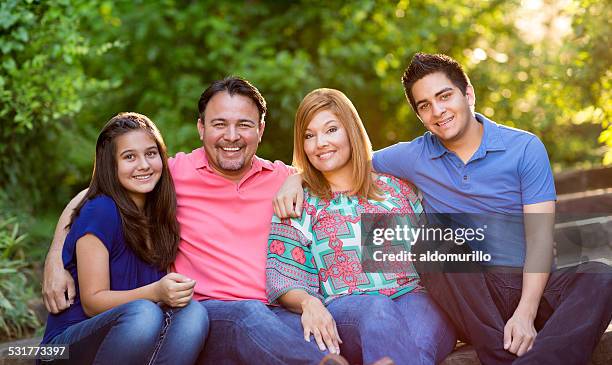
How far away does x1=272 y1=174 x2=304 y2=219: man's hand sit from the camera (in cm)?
311

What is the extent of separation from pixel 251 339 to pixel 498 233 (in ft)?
3.81

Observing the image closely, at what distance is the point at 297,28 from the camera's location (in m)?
7.60

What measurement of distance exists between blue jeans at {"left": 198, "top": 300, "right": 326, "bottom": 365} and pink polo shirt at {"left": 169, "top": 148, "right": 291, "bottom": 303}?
0.15 m

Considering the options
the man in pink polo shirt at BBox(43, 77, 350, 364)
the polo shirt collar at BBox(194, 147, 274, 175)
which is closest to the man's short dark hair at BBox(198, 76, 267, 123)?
the man in pink polo shirt at BBox(43, 77, 350, 364)

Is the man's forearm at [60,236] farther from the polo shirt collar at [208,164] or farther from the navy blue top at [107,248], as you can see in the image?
the polo shirt collar at [208,164]

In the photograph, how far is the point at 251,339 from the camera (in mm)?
2857

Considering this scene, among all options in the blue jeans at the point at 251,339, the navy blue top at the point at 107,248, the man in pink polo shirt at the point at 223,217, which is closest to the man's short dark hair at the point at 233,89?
the man in pink polo shirt at the point at 223,217

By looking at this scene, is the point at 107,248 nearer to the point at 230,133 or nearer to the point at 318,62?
the point at 230,133

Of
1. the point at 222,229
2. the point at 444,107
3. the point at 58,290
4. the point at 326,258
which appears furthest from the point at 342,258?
the point at 58,290

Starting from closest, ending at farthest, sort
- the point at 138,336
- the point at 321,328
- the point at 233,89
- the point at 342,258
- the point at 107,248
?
the point at 138,336 → the point at 321,328 → the point at 107,248 → the point at 342,258 → the point at 233,89

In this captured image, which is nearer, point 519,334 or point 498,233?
point 519,334

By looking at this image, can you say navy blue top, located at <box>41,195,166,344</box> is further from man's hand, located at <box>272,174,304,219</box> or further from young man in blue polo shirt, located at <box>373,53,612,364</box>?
young man in blue polo shirt, located at <box>373,53,612,364</box>

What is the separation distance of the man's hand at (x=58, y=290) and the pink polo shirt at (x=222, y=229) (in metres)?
0.47

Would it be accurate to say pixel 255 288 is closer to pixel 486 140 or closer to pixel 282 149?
pixel 486 140
